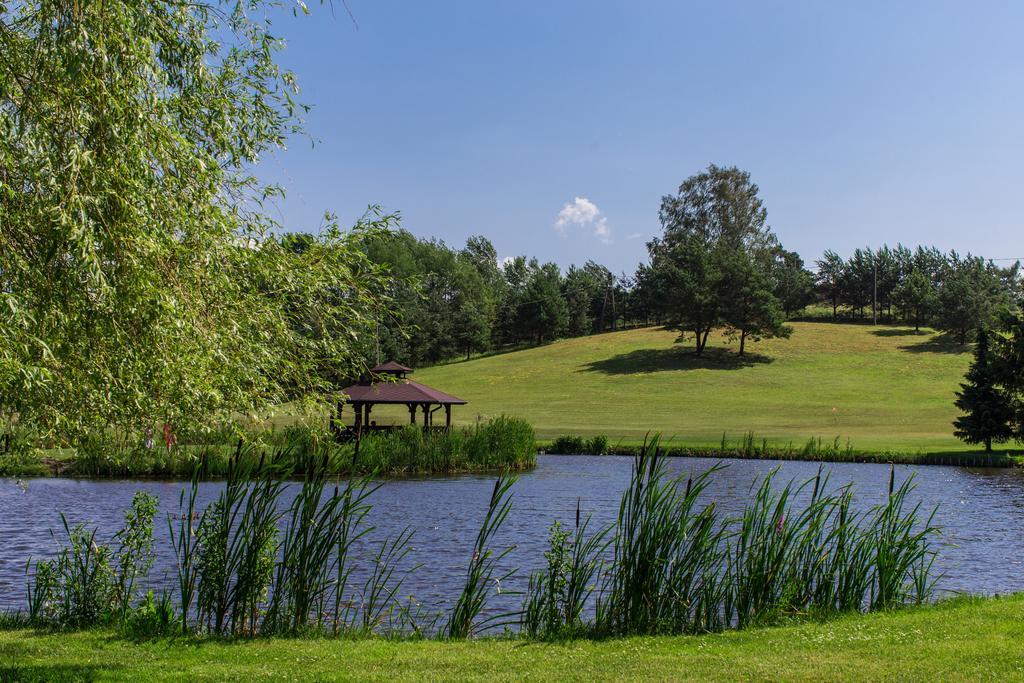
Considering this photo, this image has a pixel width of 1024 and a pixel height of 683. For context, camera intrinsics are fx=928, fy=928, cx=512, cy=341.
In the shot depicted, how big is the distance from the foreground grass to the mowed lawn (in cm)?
3203

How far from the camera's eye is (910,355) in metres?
78.2

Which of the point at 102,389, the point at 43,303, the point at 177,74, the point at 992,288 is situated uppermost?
the point at 992,288

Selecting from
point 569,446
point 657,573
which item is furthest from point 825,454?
point 657,573

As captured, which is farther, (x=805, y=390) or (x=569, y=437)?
(x=805, y=390)

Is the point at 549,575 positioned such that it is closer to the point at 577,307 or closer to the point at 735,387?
the point at 735,387

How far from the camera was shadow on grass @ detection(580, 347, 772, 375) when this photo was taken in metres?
76.2

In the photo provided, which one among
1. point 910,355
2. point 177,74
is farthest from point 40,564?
point 910,355

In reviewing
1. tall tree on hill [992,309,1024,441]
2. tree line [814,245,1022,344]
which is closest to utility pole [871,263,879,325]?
tree line [814,245,1022,344]

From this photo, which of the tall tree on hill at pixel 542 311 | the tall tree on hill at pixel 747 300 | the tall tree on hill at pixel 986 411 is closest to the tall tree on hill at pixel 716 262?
the tall tree on hill at pixel 747 300

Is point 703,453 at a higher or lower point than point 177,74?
lower

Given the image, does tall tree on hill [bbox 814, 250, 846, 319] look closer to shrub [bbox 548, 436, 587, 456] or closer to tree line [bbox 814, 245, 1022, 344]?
tree line [bbox 814, 245, 1022, 344]

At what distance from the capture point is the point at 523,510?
946 inches

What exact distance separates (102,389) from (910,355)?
7954 cm

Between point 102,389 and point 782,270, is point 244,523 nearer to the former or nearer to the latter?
point 102,389
